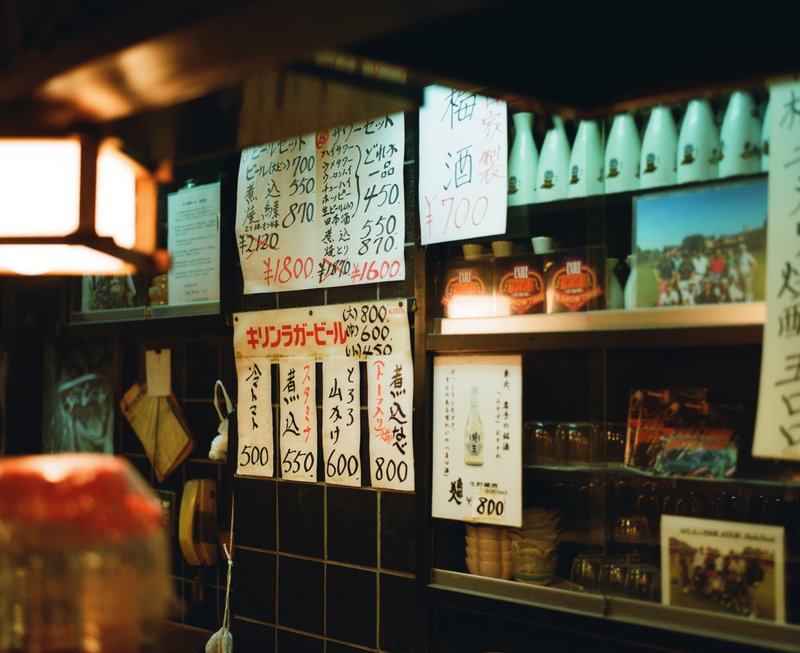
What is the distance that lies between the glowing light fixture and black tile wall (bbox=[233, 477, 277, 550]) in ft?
8.09

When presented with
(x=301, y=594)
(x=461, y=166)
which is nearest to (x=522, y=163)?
(x=461, y=166)

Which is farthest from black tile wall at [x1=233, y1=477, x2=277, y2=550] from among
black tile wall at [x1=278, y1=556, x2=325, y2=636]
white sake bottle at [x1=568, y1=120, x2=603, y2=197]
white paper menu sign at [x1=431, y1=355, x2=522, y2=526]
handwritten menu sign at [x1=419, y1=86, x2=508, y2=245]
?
white sake bottle at [x1=568, y1=120, x2=603, y2=197]

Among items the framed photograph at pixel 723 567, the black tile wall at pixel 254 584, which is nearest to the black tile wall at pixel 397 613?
the black tile wall at pixel 254 584

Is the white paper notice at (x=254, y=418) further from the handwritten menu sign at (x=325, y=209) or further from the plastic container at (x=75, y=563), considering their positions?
the plastic container at (x=75, y=563)

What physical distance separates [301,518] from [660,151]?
7.88 feet

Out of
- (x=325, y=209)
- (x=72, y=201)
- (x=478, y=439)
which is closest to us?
(x=72, y=201)

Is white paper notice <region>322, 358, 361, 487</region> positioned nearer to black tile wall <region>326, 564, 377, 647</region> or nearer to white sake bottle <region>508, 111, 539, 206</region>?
black tile wall <region>326, 564, 377, 647</region>

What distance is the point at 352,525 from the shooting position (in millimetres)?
3684

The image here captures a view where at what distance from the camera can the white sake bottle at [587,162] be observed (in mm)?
→ 3096

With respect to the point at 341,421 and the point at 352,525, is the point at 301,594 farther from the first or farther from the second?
the point at 341,421

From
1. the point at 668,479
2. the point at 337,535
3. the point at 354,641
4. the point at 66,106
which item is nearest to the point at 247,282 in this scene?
the point at 337,535

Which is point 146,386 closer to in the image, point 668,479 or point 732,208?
point 668,479

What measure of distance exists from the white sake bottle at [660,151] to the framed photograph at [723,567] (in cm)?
130

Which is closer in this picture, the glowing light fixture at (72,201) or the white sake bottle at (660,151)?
the glowing light fixture at (72,201)
